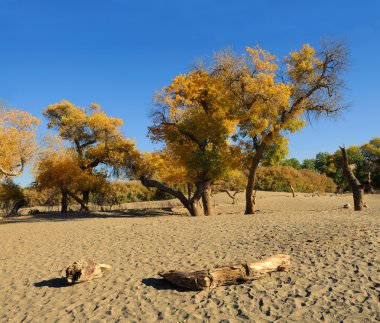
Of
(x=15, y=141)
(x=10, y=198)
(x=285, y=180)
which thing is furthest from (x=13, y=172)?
(x=285, y=180)

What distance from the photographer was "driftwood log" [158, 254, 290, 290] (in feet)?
30.9

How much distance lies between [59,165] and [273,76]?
1931cm

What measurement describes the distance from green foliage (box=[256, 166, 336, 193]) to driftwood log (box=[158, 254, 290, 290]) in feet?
169

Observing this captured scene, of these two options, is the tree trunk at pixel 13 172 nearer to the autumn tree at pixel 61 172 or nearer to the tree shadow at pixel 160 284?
the autumn tree at pixel 61 172

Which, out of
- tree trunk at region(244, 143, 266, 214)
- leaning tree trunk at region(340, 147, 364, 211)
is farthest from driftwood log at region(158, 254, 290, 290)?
leaning tree trunk at region(340, 147, 364, 211)

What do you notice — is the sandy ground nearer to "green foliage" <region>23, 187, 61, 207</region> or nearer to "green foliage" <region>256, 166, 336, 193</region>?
"green foliage" <region>23, 187, 61, 207</region>

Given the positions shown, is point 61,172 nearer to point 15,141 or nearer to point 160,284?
point 15,141

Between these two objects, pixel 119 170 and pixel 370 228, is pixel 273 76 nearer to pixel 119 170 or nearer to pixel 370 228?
pixel 370 228

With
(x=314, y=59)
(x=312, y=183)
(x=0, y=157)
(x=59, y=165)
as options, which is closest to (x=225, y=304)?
(x=314, y=59)

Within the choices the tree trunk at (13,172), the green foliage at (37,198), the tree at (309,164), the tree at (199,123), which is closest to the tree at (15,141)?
the tree trunk at (13,172)

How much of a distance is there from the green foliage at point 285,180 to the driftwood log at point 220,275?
51553mm

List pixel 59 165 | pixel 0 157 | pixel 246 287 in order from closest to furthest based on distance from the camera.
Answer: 1. pixel 246 287
2. pixel 0 157
3. pixel 59 165

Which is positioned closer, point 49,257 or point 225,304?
point 225,304

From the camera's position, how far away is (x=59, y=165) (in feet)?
104
